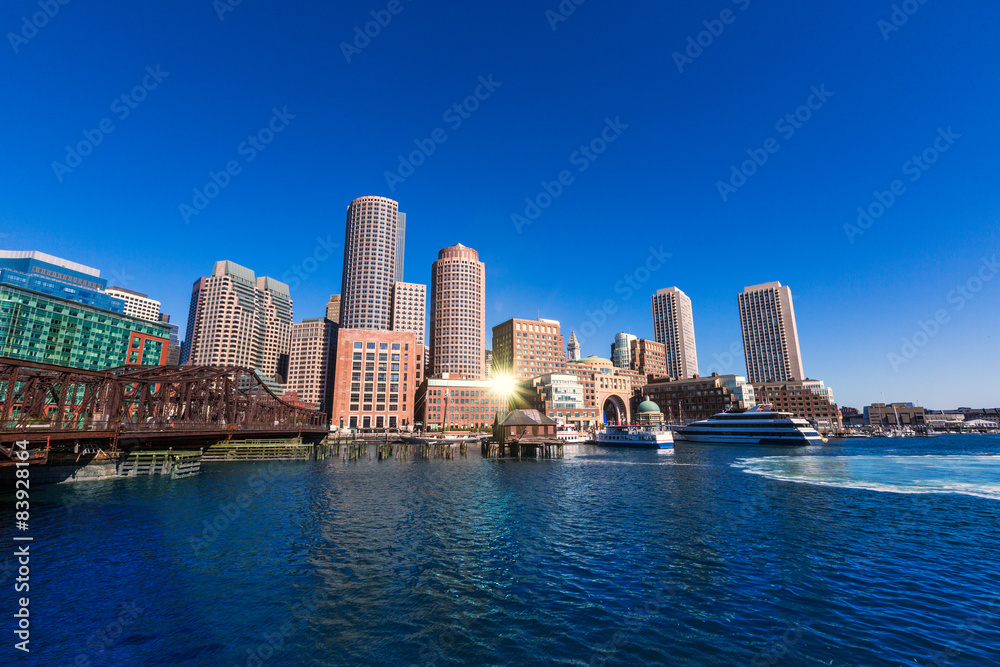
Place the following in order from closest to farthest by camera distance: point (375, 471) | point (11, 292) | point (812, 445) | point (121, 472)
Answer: point (121, 472) → point (375, 471) → point (812, 445) → point (11, 292)

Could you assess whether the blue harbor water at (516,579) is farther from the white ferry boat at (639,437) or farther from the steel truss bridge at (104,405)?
the white ferry boat at (639,437)

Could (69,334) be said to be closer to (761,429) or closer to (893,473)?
(893,473)

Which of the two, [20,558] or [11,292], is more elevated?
[11,292]

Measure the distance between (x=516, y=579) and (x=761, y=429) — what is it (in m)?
128

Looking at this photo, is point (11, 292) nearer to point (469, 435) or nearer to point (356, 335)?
point (356, 335)

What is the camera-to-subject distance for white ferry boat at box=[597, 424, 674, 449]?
113 metres

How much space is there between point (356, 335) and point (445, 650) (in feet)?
578

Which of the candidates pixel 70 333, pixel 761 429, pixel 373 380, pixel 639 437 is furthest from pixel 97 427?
pixel 761 429

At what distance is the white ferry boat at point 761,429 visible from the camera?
122m

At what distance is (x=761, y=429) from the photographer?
410 ft

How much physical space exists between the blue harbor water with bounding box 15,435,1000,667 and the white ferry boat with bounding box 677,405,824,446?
3348 inches

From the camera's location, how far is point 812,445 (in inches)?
4779

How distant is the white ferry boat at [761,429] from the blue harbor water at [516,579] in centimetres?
8504

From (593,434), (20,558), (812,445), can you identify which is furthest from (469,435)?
(20,558)
